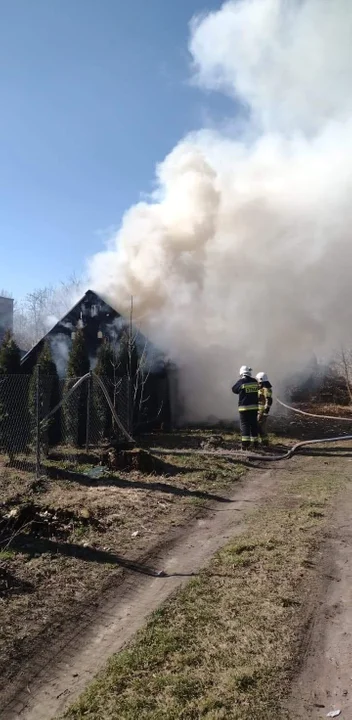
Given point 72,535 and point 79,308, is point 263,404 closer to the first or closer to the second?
point 79,308

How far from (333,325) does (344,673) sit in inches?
623

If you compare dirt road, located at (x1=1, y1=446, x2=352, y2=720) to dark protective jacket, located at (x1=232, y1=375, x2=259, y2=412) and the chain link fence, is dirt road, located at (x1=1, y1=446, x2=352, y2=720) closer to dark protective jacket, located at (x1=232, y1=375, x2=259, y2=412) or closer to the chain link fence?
the chain link fence

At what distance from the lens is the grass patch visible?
3.19m

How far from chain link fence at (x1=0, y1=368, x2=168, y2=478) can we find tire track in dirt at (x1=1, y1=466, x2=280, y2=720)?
3837 millimetres

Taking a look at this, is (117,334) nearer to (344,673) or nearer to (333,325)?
(333,325)

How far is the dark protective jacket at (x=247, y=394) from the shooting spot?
42.1ft

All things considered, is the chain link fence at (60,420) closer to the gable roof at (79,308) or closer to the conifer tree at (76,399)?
the conifer tree at (76,399)

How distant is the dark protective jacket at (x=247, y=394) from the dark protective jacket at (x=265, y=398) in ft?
3.92

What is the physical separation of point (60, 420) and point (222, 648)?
35.0ft

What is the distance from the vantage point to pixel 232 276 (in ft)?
58.0

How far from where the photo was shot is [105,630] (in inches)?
167

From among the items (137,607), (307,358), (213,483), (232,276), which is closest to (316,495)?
(213,483)

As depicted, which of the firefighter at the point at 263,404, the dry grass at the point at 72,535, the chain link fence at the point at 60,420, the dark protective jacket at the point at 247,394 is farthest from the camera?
the firefighter at the point at 263,404

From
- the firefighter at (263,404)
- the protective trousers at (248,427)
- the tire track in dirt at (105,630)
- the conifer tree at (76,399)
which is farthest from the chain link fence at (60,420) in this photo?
the tire track in dirt at (105,630)
